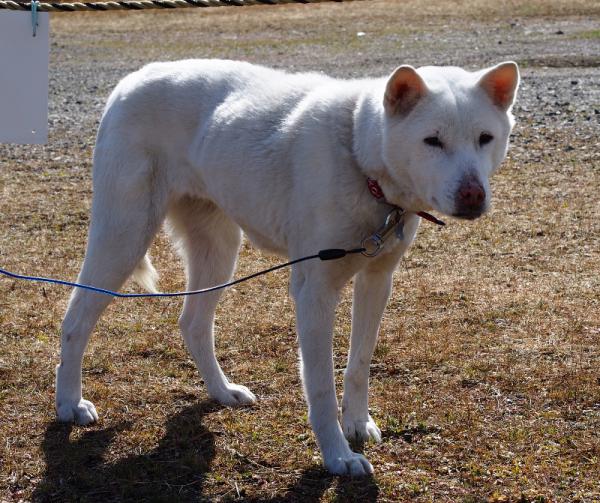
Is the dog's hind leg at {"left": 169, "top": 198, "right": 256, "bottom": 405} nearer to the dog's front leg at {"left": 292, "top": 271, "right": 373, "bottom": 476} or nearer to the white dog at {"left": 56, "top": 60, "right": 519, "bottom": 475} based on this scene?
the white dog at {"left": 56, "top": 60, "right": 519, "bottom": 475}

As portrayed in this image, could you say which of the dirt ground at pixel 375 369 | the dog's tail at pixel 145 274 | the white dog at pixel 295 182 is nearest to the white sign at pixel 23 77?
the white dog at pixel 295 182

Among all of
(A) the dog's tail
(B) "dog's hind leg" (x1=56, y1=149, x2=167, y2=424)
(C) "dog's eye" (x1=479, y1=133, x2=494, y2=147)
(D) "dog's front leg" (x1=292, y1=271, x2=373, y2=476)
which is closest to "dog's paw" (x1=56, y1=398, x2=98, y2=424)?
(B) "dog's hind leg" (x1=56, y1=149, x2=167, y2=424)

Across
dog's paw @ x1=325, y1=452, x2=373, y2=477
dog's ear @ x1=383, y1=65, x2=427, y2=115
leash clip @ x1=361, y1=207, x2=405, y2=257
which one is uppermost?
dog's ear @ x1=383, y1=65, x2=427, y2=115

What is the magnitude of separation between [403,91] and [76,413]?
209cm

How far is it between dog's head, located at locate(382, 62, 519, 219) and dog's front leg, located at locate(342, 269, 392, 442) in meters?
0.62

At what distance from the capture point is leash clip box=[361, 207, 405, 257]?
3726 mm

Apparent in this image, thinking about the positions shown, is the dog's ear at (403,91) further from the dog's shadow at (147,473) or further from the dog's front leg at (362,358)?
the dog's shadow at (147,473)

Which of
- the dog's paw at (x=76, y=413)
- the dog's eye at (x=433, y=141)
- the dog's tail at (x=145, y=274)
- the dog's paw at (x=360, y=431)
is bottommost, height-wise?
the dog's paw at (x=76, y=413)

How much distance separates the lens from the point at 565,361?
491 cm

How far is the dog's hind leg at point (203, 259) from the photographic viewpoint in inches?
187

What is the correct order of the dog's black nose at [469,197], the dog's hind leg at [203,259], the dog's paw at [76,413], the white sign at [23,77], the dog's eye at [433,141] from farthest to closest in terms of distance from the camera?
1. the dog's hind leg at [203,259]
2. the white sign at [23,77]
3. the dog's paw at [76,413]
4. the dog's eye at [433,141]
5. the dog's black nose at [469,197]

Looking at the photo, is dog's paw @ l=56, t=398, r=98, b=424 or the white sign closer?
dog's paw @ l=56, t=398, r=98, b=424

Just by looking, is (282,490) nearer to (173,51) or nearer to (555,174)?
(555,174)

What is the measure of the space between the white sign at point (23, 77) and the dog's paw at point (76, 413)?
1272mm
